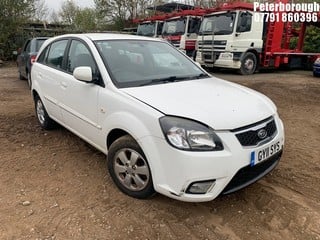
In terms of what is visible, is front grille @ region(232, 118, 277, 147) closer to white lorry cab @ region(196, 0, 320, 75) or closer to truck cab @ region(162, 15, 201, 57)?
white lorry cab @ region(196, 0, 320, 75)

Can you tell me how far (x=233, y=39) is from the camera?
1282 centimetres

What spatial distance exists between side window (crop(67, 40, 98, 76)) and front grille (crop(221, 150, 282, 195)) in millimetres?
1858

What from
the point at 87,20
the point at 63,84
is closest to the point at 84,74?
the point at 63,84

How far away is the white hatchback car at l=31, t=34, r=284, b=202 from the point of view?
2.74m

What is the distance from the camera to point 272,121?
323 cm

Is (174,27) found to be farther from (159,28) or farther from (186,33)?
(159,28)

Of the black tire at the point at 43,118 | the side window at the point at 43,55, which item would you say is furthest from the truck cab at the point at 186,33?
the black tire at the point at 43,118

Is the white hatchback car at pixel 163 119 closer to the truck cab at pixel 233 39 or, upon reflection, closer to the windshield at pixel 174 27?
the truck cab at pixel 233 39

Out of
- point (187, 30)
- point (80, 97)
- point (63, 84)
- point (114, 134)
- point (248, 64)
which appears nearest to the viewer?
point (114, 134)

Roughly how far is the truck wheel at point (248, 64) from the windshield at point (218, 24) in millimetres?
1283

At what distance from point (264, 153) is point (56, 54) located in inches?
130

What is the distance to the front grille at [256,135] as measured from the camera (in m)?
2.84

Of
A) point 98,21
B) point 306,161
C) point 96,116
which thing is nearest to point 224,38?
point 306,161

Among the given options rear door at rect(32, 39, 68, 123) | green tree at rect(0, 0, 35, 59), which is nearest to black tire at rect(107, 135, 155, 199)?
rear door at rect(32, 39, 68, 123)
